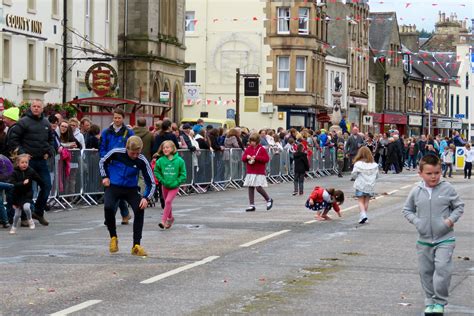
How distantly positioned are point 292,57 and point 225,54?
13.4ft

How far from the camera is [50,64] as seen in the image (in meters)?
44.0

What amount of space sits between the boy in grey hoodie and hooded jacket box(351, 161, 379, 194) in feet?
38.7

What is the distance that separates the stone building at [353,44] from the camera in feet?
291

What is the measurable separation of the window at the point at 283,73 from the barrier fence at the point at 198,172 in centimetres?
2522

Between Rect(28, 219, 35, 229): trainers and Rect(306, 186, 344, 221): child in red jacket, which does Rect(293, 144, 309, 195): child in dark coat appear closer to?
Rect(306, 186, 344, 221): child in red jacket

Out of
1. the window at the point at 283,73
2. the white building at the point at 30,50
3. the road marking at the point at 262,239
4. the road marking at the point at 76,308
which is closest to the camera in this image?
the road marking at the point at 76,308

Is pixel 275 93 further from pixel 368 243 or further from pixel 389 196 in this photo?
pixel 368 243

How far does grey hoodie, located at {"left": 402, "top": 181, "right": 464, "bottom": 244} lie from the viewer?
11195 mm

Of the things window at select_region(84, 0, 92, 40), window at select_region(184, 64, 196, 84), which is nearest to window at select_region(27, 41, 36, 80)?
window at select_region(84, 0, 92, 40)

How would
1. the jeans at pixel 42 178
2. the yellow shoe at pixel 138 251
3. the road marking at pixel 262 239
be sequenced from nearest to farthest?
the yellow shoe at pixel 138 251
the road marking at pixel 262 239
the jeans at pixel 42 178

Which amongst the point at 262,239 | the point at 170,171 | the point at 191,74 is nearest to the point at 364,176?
the point at 170,171

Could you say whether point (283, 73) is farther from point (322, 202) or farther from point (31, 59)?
point (322, 202)

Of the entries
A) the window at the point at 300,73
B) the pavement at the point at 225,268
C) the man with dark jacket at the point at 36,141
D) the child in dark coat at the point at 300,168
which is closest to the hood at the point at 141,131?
the pavement at the point at 225,268

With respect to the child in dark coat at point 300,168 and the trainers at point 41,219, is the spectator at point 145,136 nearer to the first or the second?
the trainers at point 41,219
